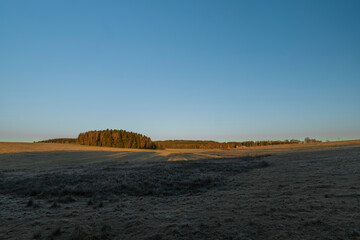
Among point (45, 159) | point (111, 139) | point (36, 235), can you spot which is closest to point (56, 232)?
point (36, 235)

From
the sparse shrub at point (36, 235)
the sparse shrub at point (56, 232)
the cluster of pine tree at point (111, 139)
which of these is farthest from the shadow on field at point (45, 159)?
the cluster of pine tree at point (111, 139)

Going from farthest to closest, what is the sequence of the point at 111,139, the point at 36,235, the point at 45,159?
the point at 111,139, the point at 45,159, the point at 36,235

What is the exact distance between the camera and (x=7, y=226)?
23.5 feet

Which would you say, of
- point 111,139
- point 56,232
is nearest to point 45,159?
point 56,232

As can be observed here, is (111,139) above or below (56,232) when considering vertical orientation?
above

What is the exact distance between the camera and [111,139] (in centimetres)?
11256

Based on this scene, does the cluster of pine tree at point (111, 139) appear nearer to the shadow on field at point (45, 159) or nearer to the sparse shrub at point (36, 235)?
the shadow on field at point (45, 159)

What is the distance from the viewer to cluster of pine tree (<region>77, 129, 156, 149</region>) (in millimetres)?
111750

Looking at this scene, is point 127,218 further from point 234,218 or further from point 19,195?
point 19,195

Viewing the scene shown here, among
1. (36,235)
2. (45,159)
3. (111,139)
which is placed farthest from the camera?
(111,139)

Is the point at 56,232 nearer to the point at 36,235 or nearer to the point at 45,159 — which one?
the point at 36,235

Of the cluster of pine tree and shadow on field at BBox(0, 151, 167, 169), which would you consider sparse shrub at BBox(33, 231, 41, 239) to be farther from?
the cluster of pine tree

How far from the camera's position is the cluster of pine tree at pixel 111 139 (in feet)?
367

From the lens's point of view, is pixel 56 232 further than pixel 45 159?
No
